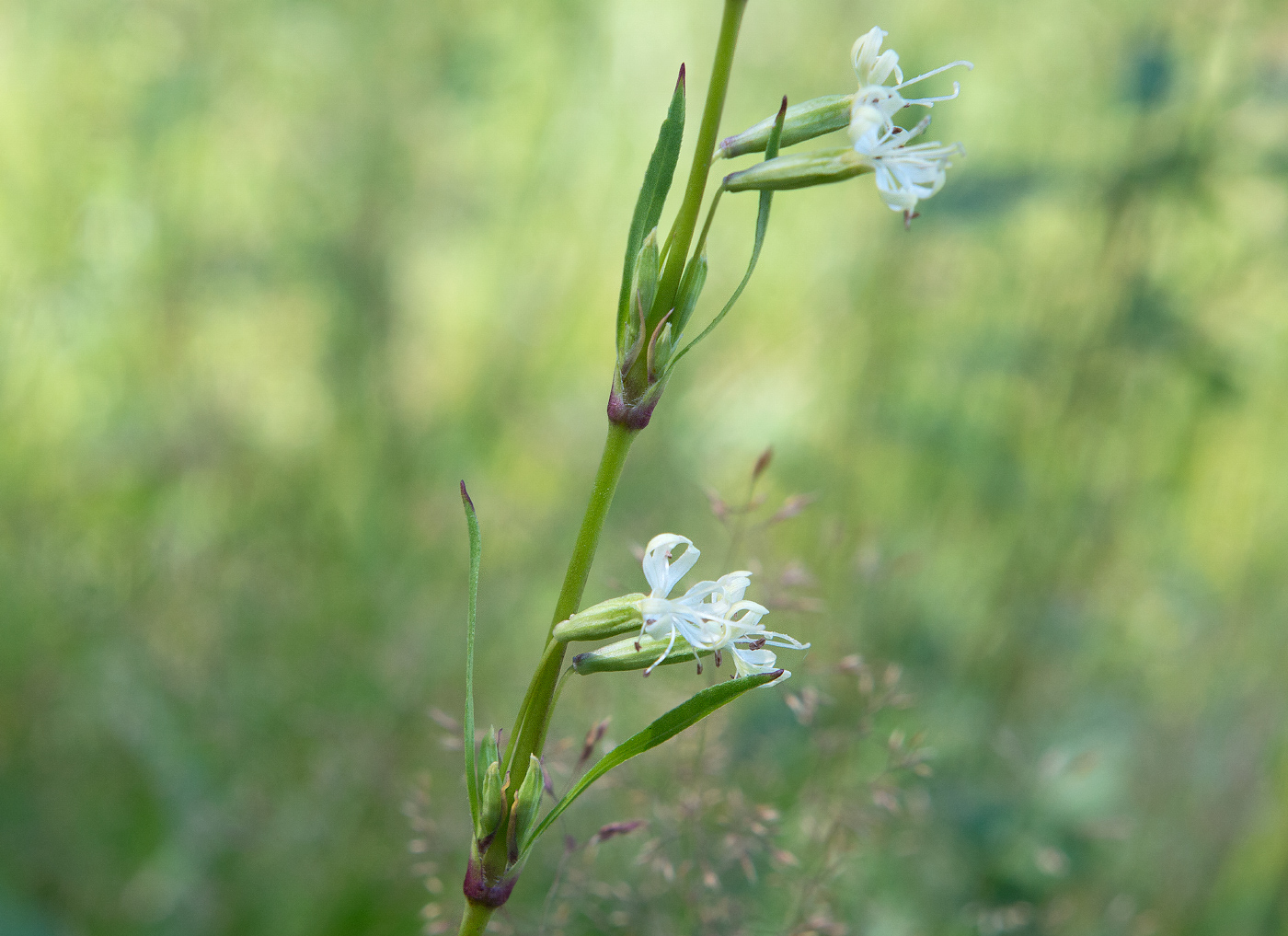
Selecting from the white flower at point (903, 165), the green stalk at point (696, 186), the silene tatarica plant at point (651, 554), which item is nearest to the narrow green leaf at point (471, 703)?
the silene tatarica plant at point (651, 554)

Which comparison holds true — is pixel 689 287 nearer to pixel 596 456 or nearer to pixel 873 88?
pixel 873 88

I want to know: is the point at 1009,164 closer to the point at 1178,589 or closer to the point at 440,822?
the point at 1178,589

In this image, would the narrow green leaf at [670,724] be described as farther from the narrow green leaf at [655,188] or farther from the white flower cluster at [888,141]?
the white flower cluster at [888,141]

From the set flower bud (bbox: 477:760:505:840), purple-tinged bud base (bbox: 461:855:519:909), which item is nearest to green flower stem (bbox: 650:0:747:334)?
flower bud (bbox: 477:760:505:840)

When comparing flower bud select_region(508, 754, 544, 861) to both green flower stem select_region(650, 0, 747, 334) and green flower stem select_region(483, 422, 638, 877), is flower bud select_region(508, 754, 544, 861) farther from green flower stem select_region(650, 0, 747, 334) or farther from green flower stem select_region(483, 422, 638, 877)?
green flower stem select_region(650, 0, 747, 334)

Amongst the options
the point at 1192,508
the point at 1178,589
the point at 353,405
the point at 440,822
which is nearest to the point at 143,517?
the point at 353,405

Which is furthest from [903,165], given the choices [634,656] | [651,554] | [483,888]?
[483,888]
